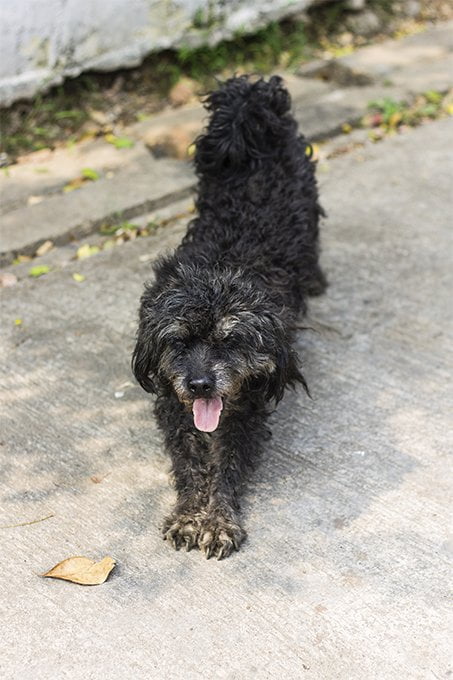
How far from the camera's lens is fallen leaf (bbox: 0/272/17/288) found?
17.4 feet

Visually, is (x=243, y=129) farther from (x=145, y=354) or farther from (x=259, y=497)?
(x=259, y=497)

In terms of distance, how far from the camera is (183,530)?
11.7 feet

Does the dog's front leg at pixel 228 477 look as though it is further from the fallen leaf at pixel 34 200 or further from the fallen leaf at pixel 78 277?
the fallen leaf at pixel 34 200

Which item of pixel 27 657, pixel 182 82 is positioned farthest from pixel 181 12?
pixel 27 657

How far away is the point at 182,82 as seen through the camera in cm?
741

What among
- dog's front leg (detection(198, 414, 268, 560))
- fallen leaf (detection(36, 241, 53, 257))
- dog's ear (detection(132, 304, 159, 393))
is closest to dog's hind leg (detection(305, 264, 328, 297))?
dog's front leg (detection(198, 414, 268, 560))

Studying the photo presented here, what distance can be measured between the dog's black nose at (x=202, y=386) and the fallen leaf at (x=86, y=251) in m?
2.27

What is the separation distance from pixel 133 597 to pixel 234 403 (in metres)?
0.91

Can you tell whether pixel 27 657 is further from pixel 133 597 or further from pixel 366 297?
pixel 366 297

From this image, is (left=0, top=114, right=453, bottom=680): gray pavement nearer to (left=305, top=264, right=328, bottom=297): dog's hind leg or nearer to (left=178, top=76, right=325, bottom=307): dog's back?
(left=305, top=264, right=328, bottom=297): dog's hind leg

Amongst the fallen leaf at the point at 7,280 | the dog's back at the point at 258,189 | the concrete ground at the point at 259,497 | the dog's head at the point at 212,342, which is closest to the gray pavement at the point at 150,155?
the fallen leaf at the point at 7,280

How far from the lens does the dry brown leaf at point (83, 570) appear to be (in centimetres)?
340

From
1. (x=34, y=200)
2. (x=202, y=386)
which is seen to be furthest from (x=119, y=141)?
(x=202, y=386)

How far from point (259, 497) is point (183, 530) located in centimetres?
39
